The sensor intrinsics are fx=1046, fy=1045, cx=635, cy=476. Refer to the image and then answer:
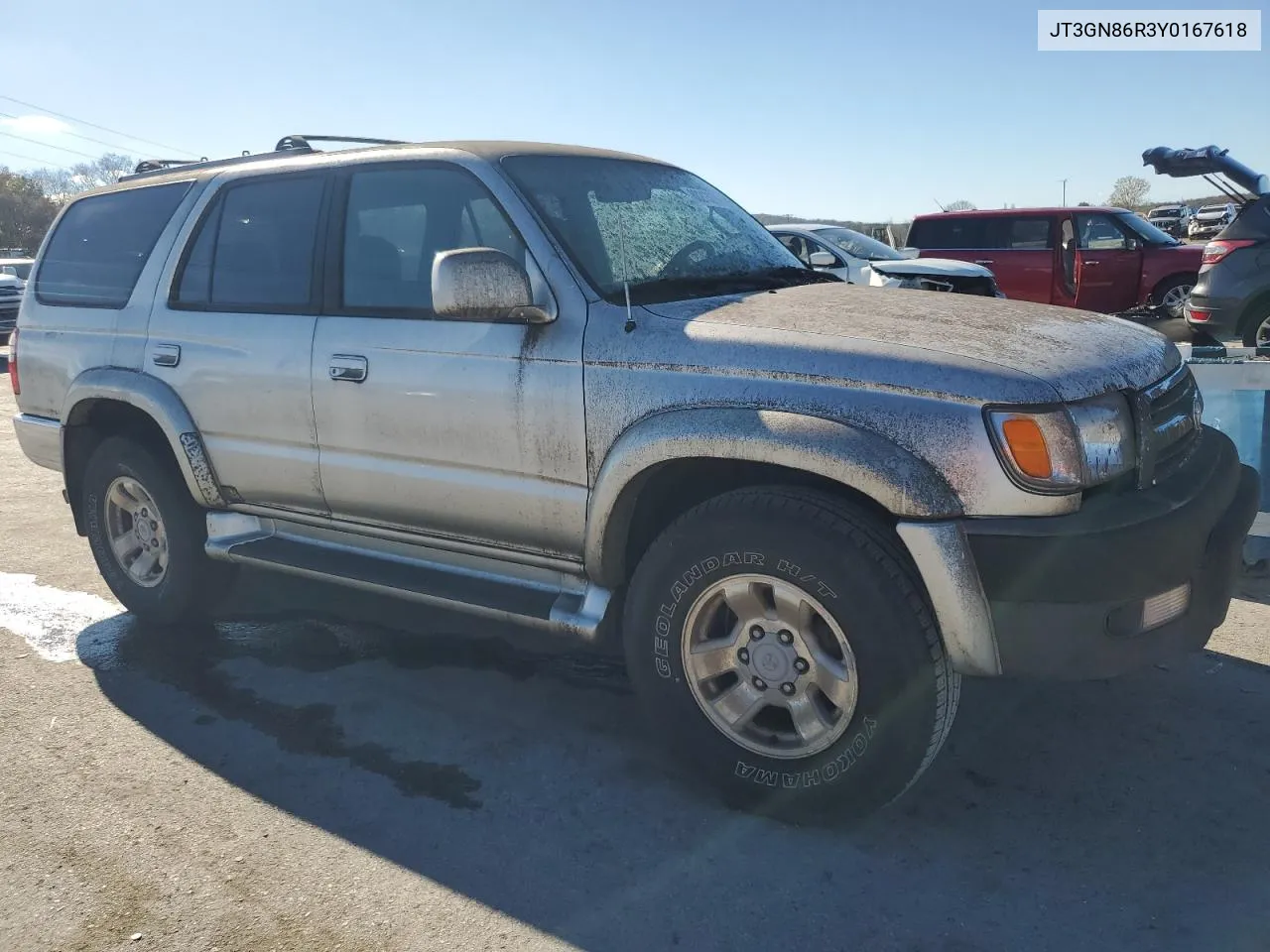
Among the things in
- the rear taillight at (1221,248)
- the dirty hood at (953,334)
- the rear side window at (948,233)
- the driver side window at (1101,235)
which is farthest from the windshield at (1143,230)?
the dirty hood at (953,334)

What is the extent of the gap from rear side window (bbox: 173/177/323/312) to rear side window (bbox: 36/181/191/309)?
0.32m

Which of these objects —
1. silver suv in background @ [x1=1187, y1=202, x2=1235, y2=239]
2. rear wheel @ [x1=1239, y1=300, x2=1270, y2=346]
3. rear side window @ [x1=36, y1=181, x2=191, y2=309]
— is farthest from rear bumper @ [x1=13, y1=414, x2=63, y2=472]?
silver suv in background @ [x1=1187, y1=202, x2=1235, y2=239]

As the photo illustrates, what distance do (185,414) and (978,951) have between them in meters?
3.45

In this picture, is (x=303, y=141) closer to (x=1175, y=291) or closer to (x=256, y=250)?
(x=256, y=250)

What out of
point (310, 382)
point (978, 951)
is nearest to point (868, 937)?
point (978, 951)

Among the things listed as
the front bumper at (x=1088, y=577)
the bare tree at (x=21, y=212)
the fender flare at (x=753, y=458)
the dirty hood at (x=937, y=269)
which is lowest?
the front bumper at (x=1088, y=577)

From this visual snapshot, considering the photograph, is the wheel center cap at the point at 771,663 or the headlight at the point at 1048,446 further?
the wheel center cap at the point at 771,663

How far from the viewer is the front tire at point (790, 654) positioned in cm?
270

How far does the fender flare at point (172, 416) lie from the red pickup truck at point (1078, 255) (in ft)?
38.2

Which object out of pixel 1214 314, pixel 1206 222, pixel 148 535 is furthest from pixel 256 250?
pixel 1206 222

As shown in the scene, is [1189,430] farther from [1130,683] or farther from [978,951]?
[978,951]

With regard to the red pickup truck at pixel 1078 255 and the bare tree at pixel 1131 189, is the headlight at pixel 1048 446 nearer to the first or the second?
the red pickup truck at pixel 1078 255

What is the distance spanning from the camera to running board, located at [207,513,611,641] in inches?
131

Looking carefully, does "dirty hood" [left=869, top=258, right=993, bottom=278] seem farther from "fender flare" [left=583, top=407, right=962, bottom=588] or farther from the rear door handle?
"fender flare" [left=583, top=407, right=962, bottom=588]
